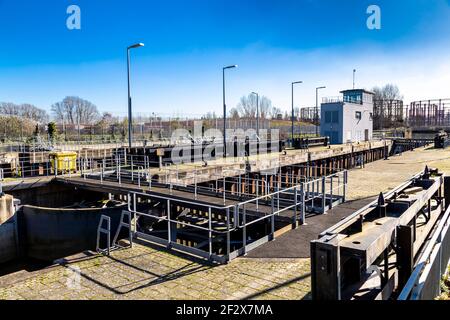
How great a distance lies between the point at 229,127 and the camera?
59344mm

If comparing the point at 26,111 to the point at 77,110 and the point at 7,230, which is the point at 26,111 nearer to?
the point at 77,110

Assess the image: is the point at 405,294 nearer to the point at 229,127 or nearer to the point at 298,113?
the point at 229,127

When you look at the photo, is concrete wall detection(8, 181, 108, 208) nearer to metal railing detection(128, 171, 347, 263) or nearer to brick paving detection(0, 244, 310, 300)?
metal railing detection(128, 171, 347, 263)

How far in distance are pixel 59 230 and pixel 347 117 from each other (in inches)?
1629

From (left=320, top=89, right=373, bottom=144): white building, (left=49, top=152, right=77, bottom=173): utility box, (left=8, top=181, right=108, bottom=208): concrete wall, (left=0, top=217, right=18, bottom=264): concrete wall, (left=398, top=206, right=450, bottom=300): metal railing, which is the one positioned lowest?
(left=0, top=217, right=18, bottom=264): concrete wall

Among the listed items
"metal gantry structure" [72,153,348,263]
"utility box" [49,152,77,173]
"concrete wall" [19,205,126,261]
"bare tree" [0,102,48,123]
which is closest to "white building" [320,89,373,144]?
"metal gantry structure" [72,153,348,263]

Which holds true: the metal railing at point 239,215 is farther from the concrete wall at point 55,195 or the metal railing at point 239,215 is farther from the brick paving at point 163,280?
the concrete wall at point 55,195

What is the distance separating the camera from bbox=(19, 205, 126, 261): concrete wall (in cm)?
1245

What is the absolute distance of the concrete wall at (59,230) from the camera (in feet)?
40.9

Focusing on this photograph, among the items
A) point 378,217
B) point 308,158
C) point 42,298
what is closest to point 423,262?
point 378,217

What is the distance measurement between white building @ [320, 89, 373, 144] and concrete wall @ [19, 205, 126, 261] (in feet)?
127

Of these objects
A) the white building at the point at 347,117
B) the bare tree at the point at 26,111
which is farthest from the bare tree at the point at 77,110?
the white building at the point at 347,117

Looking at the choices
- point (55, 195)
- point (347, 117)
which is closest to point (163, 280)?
point (55, 195)
